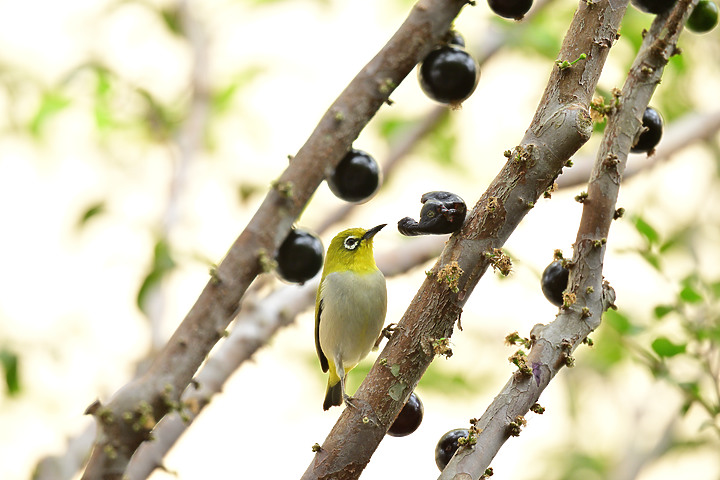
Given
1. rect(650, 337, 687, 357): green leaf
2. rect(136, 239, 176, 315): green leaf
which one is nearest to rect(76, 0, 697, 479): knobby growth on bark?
rect(650, 337, 687, 357): green leaf

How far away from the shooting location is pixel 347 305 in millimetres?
3088

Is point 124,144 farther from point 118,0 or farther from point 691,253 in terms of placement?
point 691,253

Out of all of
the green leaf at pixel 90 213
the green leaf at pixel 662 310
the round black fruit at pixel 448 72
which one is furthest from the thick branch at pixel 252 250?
the green leaf at pixel 90 213

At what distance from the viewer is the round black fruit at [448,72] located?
1.61 metres

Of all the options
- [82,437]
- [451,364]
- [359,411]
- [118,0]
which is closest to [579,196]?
[359,411]

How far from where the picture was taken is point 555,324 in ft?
5.45

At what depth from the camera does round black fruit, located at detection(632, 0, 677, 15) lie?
175 centimetres

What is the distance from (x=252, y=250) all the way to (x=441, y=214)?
0.43 metres

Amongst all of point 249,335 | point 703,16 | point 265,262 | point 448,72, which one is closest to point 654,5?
point 703,16

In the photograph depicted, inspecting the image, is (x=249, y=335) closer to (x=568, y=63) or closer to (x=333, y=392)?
(x=333, y=392)

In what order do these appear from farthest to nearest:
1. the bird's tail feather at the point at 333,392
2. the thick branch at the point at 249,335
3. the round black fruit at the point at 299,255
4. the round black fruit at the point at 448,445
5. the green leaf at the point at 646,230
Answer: the bird's tail feather at the point at 333,392, the thick branch at the point at 249,335, the green leaf at the point at 646,230, the round black fruit at the point at 448,445, the round black fruit at the point at 299,255

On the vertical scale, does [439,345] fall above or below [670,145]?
below

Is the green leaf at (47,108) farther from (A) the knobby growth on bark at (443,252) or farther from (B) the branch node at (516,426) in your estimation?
(B) the branch node at (516,426)

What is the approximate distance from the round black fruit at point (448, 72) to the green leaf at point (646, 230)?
1013 millimetres
